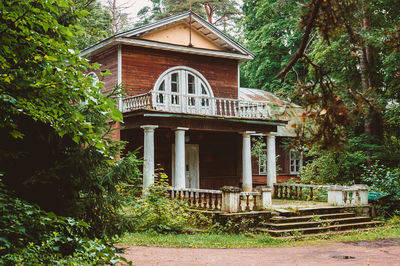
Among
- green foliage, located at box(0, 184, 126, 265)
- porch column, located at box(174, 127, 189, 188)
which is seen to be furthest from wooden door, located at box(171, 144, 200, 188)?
green foliage, located at box(0, 184, 126, 265)

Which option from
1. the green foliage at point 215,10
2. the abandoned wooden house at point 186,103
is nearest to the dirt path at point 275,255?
the abandoned wooden house at point 186,103

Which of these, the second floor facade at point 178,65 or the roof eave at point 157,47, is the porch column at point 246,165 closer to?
the second floor facade at point 178,65

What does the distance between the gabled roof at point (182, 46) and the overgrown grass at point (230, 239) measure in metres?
9.51

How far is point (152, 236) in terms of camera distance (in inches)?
553

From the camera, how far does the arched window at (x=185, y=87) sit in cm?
2017

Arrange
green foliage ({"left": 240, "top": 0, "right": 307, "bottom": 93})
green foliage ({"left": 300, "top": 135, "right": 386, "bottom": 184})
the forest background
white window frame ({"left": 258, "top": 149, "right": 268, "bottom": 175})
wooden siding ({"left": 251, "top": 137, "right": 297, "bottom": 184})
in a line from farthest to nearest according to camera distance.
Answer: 1. green foliage ({"left": 240, "top": 0, "right": 307, "bottom": 93})
2. wooden siding ({"left": 251, "top": 137, "right": 297, "bottom": 184})
3. white window frame ({"left": 258, "top": 149, "right": 268, "bottom": 175})
4. green foliage ({"left": 300, "top": 135, "right": 386, "bottom": 184})
5. the forest background

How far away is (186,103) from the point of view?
65.3 feet

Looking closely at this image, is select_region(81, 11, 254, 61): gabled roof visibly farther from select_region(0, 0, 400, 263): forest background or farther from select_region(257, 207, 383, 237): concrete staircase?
select_region(0, 0, 400, 263): forest background

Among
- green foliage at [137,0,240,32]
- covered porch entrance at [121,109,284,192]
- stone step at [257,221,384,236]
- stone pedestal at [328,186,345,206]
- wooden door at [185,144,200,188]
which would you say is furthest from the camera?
green foliage at [137,0,240,32]

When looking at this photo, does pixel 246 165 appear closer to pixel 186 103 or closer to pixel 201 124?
pixel 201 124

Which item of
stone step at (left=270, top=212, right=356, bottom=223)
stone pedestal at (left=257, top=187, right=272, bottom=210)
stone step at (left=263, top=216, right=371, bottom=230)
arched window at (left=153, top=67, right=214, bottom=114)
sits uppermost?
arched window at (left=153, top=67, right=214, bottom=114)

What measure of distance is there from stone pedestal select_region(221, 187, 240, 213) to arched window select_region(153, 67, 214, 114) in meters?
5.86

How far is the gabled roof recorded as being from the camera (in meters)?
20.3

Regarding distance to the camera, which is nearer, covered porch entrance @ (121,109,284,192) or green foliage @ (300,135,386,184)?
covered porch entrance @ (121,109,284,192)
